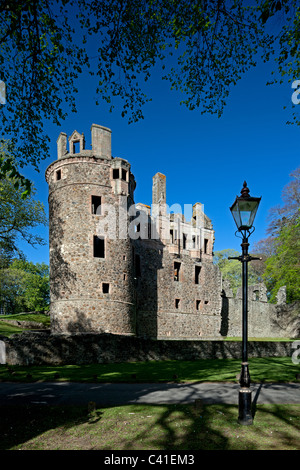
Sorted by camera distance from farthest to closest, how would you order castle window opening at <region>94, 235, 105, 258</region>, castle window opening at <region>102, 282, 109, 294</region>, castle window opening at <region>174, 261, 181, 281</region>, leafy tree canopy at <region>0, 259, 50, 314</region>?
1. leafy tree canopy at <region>0, 259, 50, 314</region>
2. castle window opening at <region>174, 261, 181, 281</region>
3. castle window opening at <region>94, 235, 105, 258</region>
4. castle window opening at <region>102, 282, 109, 294</region>

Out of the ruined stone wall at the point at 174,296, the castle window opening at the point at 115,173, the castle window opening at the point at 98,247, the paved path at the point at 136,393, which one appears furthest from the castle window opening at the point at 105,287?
the paved path at the point at 136,393

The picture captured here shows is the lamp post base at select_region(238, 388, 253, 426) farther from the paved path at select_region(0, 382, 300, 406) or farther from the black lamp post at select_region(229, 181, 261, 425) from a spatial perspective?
the paved path at select_region(0, 382, 300, 406)

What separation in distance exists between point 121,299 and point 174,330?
35.8ft

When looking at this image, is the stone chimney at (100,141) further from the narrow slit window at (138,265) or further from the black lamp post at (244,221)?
the black lamp post at (244,221)

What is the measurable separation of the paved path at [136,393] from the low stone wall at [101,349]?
4.06 metres

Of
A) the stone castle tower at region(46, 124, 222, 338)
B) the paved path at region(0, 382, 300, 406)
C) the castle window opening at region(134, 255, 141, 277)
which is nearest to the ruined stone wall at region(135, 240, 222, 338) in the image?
the castle window opening at region(134, 255, 141, 277)

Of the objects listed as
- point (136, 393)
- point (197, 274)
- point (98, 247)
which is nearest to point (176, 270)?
point (197, 274)

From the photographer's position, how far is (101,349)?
14.8 m

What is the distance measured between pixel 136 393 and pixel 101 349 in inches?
280

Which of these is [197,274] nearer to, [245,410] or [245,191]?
[245,191]

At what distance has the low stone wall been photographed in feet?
43.4

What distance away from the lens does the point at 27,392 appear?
8.06 metres

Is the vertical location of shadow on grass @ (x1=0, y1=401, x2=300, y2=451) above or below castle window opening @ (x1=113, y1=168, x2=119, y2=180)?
below

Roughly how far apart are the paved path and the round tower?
1017 cm
